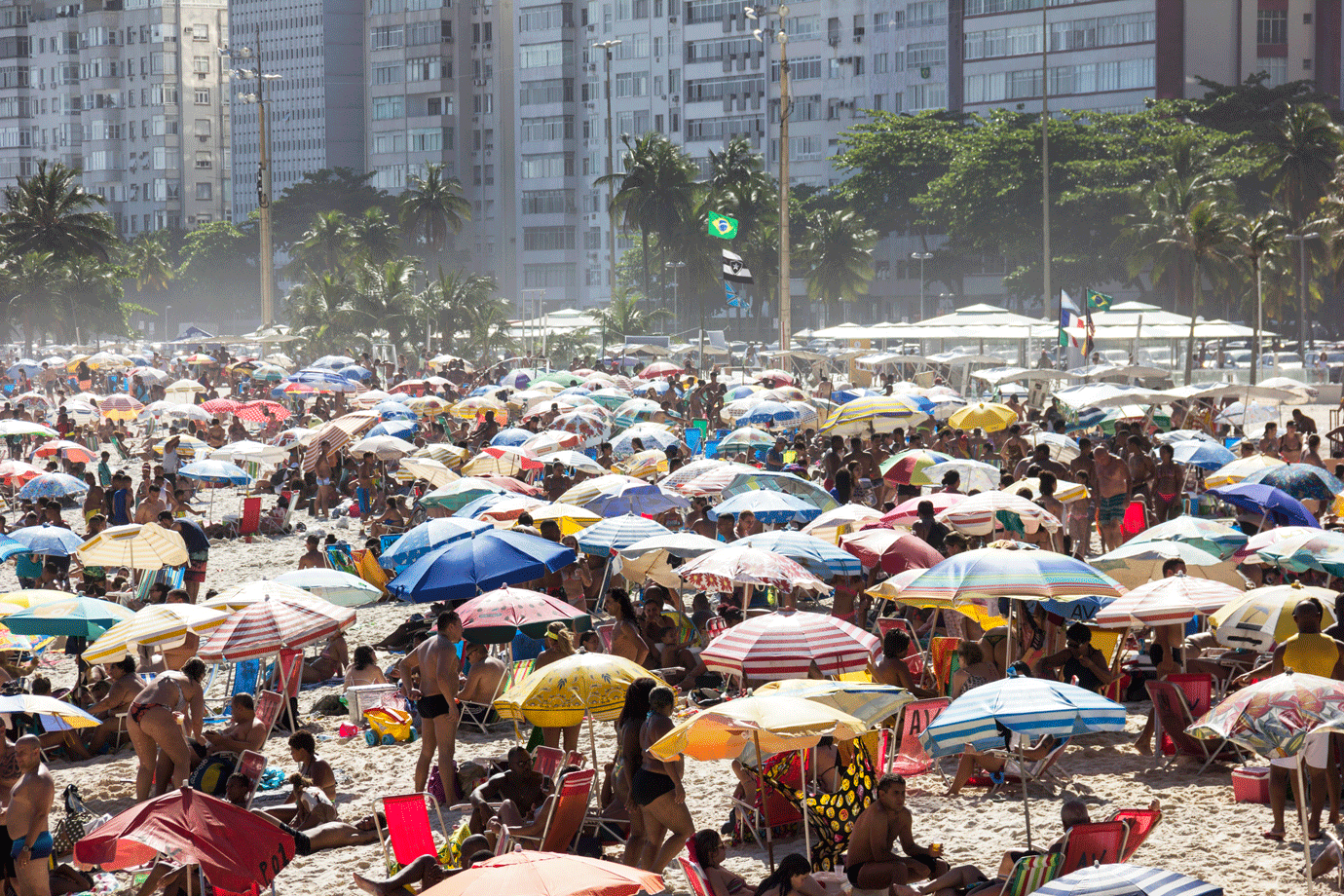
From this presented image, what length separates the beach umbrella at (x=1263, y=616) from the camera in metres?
8.79

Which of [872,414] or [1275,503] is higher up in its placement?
[872,414]

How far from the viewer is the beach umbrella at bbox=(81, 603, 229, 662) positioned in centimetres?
1054

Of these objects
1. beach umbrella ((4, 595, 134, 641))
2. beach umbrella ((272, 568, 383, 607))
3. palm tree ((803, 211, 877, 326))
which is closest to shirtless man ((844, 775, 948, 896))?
beach umbrella ((272, 568, 383, 607))

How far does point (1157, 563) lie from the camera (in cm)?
1145

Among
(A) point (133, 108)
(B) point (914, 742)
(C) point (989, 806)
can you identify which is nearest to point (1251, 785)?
(C) point (989, 806)

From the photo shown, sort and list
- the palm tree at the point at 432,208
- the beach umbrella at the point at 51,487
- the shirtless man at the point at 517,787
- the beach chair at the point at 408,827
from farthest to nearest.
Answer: the palm tree at the point at 432,208
the beach umbrella at the point at 51,487
the shirtless man at the point at 517,787
the beach chair at the point at 408,827

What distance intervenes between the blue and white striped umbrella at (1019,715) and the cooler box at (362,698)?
18.4 feet

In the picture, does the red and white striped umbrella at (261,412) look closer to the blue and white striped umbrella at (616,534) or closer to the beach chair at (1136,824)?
the blue and white striped umbrella at (616,534)

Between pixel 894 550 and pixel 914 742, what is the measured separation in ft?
7.47

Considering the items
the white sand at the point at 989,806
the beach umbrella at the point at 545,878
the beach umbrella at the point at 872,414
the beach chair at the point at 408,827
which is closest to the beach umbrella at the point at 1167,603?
the white sand at the point at 989,806

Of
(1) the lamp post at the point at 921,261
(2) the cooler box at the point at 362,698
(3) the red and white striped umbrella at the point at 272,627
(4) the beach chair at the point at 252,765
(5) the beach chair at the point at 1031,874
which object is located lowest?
(2) the cooler box at the point at 362,698

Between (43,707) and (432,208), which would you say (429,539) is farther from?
(432,208)

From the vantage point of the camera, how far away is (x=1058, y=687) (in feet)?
24.7

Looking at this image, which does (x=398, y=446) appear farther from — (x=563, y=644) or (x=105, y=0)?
(x=105, y=0)
